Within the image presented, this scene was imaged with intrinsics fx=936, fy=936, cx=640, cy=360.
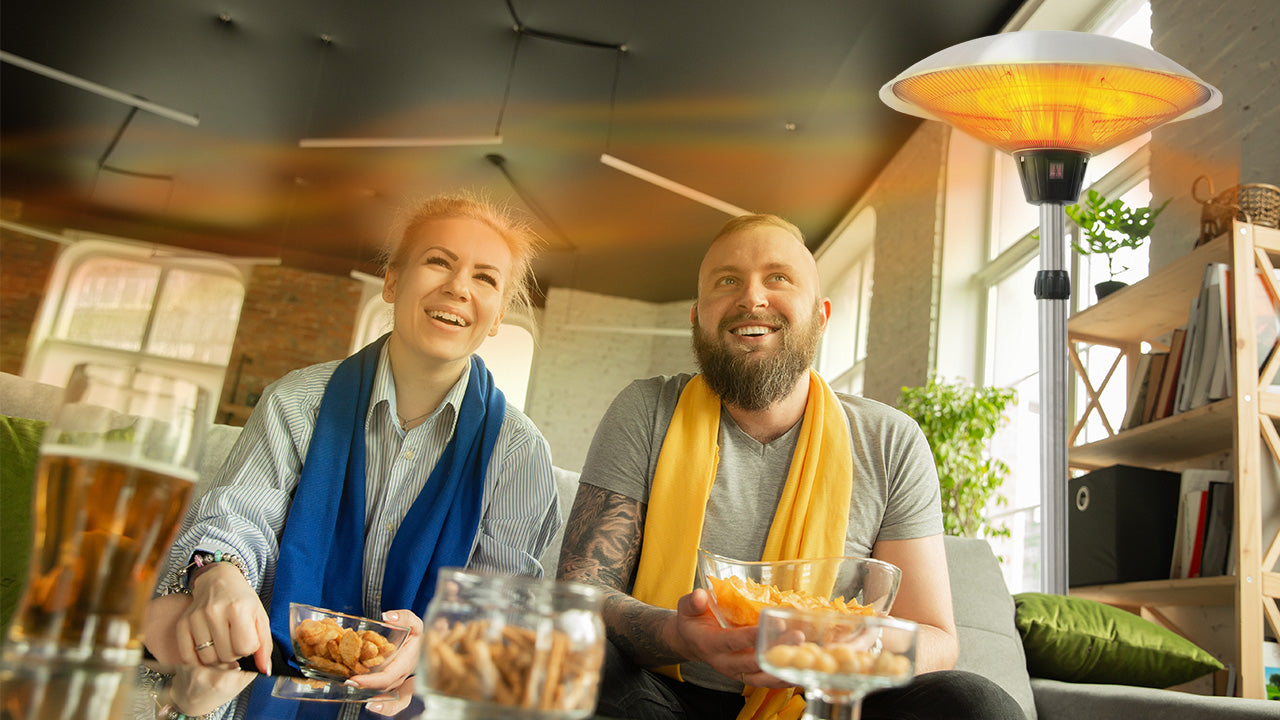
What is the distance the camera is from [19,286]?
25.3 feet

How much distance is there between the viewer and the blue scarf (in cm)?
137

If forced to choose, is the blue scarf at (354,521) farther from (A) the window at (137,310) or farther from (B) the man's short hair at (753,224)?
(A) the window at (137,310)

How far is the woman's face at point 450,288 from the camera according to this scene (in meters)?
1.56

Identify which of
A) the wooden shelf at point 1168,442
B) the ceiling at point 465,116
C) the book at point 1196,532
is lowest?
the book at point 1196,532

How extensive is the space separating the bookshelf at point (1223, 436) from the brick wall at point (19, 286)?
25.9ft

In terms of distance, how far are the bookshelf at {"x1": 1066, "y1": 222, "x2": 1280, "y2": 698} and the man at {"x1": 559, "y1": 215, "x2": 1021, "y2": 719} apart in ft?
3.06

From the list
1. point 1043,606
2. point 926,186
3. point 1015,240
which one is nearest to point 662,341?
point 926,186

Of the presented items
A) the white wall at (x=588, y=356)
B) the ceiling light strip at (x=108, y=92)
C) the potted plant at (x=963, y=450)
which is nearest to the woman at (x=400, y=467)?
the potted plant at (x=963, y=450)

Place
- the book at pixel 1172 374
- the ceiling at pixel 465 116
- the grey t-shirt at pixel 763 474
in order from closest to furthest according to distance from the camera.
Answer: the grey t-shirt at pixel 763 474, the book at pixel 1172 374, the ceiling at pixel 465 116

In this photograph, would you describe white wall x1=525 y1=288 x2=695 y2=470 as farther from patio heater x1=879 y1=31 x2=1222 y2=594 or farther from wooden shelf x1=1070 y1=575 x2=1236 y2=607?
patio heater x1=879 y1=31 x2=1222 y2=594

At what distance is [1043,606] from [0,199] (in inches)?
348

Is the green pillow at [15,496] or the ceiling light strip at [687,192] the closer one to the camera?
the green pillow at [15,496]

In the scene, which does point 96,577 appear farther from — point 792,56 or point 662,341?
point 662,341

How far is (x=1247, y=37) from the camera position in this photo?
9.27 feet
